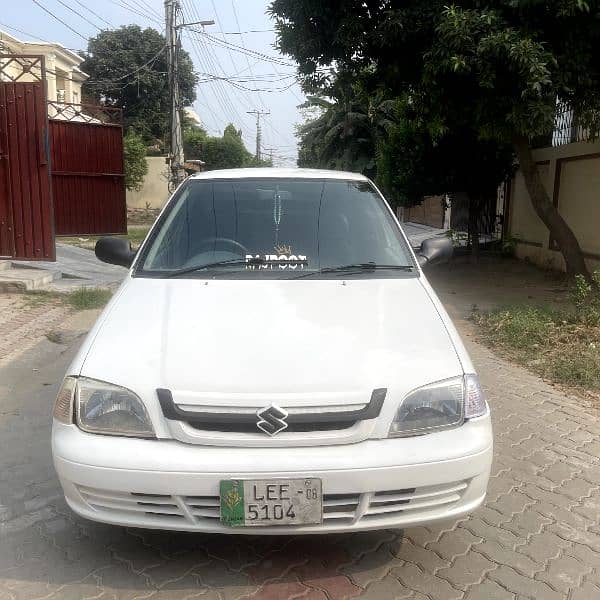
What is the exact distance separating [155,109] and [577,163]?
3048cm

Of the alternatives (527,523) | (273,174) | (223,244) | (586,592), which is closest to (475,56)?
(273,174)

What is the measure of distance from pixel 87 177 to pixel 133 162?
14439 mm

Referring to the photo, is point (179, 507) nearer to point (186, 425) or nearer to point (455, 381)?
point (186, 425)

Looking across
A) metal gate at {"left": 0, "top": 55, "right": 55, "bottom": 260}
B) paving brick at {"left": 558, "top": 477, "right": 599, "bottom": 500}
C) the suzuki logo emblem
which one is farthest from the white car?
metal gate at {"left": 0, "top": 55, "right": 55, "bottom": 260}

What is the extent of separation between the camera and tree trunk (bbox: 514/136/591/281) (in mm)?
9398

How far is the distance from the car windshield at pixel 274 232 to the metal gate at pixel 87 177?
403 inches

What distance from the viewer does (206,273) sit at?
3271mm

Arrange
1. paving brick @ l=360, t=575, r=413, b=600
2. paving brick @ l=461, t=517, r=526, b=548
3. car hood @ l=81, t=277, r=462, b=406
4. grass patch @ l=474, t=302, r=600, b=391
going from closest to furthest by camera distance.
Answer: car hood @ l=81, t=277, r=462, b=406, paving brick @ l=360, t=575, r=413, b=600, paving brick @ l=461, t=517, r=526, b=548, grass patch @ l=474, t=302, r=600, b=391

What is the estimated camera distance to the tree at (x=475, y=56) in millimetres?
7062

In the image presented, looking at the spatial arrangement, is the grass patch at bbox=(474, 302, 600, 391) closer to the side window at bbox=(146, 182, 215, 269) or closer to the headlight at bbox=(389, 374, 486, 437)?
the headlight at bbox=(389, 374, 486, 437)

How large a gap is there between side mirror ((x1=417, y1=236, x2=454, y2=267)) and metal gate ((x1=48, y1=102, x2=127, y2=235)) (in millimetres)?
10787

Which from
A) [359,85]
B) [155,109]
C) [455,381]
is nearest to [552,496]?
[455,381]

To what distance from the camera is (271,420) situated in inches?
89.0

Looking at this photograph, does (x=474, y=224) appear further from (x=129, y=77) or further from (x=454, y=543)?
(x=129, y=77)
